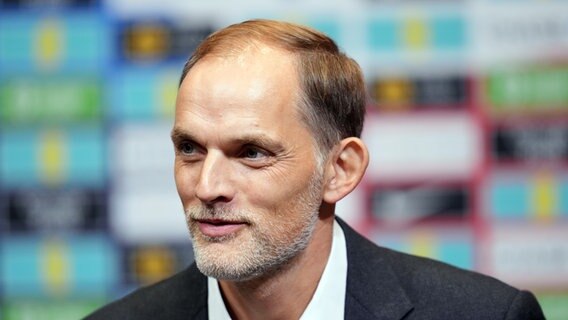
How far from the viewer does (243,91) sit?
1604mm

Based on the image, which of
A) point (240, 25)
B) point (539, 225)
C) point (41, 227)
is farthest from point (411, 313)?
point (41, 227)

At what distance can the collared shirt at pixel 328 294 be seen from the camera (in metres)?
1.81

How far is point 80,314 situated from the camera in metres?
3.18

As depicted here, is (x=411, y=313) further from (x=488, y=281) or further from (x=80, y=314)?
(x=80, y=314)

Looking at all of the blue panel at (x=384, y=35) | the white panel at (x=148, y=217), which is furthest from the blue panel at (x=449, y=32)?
the white panel at (x=148, y=217)

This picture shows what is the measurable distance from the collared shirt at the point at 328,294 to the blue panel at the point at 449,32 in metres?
1.45

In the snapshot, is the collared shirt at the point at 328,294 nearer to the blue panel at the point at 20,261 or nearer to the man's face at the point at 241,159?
the man's face at the point at 241,159

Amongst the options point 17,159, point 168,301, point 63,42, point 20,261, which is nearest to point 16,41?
point 63,42

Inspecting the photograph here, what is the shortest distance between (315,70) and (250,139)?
21cm

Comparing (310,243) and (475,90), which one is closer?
(310,243)

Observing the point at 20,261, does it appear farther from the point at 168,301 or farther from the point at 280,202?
the point at 280,202

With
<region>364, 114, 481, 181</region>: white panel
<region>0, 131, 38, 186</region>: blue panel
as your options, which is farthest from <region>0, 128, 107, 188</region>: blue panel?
<region>364, 114, 481, 181</region>: white panel

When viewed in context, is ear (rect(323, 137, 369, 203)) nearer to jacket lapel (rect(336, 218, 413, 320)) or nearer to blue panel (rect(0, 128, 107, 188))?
jacket lapel (rect(336, 218, 413, 320))

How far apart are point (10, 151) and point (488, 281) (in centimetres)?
186
